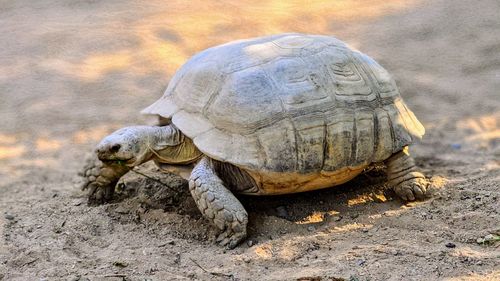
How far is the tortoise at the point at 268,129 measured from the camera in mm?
3814

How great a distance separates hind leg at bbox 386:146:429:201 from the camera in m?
4.27

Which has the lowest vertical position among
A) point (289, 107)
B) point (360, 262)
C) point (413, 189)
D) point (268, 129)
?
point (413, 189)

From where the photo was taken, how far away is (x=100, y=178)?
4402 mm

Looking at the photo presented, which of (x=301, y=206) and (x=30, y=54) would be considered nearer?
(x=301, y=206)

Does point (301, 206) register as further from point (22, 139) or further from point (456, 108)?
point (22, 139)

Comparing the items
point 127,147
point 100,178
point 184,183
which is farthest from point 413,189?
point 100,178

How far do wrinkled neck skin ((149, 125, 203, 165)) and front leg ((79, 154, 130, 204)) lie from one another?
30cm

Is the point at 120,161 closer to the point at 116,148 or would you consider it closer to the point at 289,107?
the point at 116,148

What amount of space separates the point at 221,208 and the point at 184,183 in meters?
1.03

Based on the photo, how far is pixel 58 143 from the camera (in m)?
5.66

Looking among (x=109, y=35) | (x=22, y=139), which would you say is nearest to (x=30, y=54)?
(x=109, y=35)

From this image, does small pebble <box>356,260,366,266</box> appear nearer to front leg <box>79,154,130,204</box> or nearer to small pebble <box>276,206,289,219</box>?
small pebble <box>276,206,289,219</box>

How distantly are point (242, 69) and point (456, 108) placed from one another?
9.79 ft

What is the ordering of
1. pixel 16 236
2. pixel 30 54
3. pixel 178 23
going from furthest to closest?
pixel 178 23, pixel 30 54, pixel 16 236
